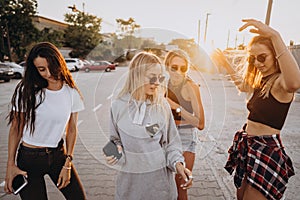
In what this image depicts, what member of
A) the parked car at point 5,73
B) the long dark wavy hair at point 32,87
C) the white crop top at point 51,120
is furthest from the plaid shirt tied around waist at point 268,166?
the parked car at point 5,73

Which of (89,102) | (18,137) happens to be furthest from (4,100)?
(18,137)

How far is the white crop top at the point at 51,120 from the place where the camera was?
1858 millimetres

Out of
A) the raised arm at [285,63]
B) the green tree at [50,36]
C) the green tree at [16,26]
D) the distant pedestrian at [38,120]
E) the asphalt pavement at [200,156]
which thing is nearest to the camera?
the raised arm at [285,63]

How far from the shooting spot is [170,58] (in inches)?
91.8

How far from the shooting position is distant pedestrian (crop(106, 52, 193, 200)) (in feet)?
5.54

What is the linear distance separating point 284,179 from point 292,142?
4.11 metres

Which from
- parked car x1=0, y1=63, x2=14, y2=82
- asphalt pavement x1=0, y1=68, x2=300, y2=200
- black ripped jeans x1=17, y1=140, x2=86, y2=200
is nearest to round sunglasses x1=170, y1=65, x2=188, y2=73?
asphalt pavement x1=0, y1=68, x2=300, y2=200

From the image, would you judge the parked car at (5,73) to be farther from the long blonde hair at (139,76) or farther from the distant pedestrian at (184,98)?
the long blonde hair at (139,76)

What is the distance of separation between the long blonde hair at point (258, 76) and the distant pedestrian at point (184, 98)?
1.49ft

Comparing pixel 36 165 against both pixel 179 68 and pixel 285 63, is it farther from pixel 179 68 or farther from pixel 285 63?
pixel 285 63

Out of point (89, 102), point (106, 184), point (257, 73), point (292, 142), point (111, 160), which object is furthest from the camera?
point (89, 102)

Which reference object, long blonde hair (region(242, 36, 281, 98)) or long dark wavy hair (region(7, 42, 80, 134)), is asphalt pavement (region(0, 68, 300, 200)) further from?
long blonde hair (region(242, 36, 281, 98))

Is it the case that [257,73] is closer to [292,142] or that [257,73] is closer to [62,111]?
[62,111]

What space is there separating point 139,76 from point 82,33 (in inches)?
1600
